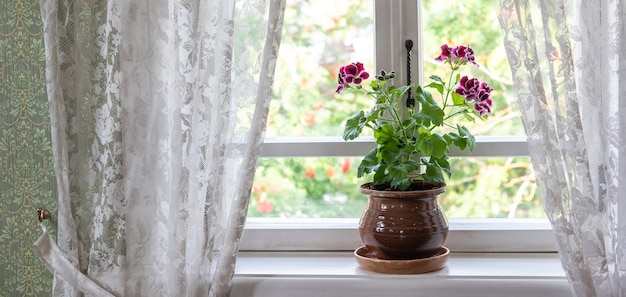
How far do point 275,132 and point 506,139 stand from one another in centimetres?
68

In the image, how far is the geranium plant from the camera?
213 centimetres

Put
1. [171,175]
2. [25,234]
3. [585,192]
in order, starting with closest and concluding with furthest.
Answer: [585,192] < [171,175] < [25,234]

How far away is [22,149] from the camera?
7.55ft

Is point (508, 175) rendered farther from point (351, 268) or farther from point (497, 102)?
point (351, 268)

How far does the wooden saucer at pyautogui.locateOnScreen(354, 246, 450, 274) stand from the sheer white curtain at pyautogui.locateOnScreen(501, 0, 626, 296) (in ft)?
1.09

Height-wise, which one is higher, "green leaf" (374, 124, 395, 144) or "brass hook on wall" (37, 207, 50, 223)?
"green leaf" (374, 124, 395, 144)

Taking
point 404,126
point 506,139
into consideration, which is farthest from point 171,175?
point 506,139

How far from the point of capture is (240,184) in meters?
2.06

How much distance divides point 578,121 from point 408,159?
463 millimetres

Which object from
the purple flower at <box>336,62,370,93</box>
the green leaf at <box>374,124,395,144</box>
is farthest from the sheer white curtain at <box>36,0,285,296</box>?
the green leaf at <box>374,124,395,144</box>

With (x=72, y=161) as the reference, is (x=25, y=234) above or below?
below

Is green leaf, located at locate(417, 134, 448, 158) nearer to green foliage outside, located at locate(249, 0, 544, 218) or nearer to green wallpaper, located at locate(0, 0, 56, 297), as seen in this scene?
green foliage outside, located at locate(249, 0, 544, 218)

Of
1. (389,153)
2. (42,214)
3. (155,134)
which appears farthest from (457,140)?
(42,214)

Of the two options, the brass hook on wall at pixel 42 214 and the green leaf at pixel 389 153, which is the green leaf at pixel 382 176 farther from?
the brass hook on wall at pixel 42 214
